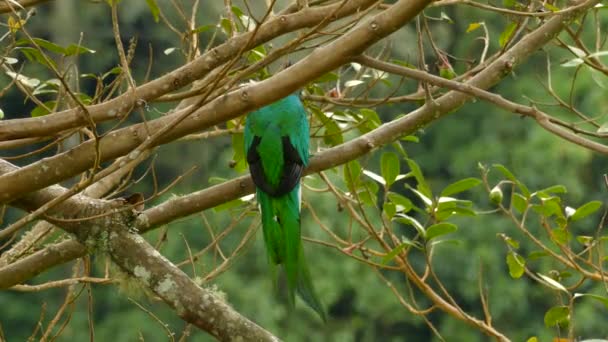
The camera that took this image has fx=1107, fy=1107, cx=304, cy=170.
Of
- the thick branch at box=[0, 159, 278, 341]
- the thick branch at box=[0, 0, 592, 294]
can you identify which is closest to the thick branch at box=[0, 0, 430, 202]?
the thick branch at box=[0, 159, 278, 341]

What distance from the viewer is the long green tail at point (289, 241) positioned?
2354mm

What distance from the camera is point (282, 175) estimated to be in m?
2.66

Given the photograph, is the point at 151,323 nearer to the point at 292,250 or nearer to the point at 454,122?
the point at 454,122

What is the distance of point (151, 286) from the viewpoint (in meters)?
1.97

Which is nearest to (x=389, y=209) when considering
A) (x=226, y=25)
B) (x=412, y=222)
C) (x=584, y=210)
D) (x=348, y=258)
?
(x=412, y=222)

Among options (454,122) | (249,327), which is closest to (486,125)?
(454,122)

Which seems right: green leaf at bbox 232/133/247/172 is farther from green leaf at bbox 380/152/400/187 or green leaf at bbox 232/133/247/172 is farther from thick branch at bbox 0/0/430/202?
thick branch at bbox 0/0/430/202

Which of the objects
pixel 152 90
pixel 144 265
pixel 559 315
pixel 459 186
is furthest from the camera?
pixel 459 186

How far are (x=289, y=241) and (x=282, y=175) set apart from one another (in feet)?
0.70

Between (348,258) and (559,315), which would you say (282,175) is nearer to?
(559,315)

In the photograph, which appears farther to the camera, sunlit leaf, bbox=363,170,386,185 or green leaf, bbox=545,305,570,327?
sunlit leaf, bbox=363,170,386,185

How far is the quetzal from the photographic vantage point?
246cm

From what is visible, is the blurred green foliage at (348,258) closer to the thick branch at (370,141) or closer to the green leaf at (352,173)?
the green leaf at (352,173)

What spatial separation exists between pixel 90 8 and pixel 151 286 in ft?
37.1
